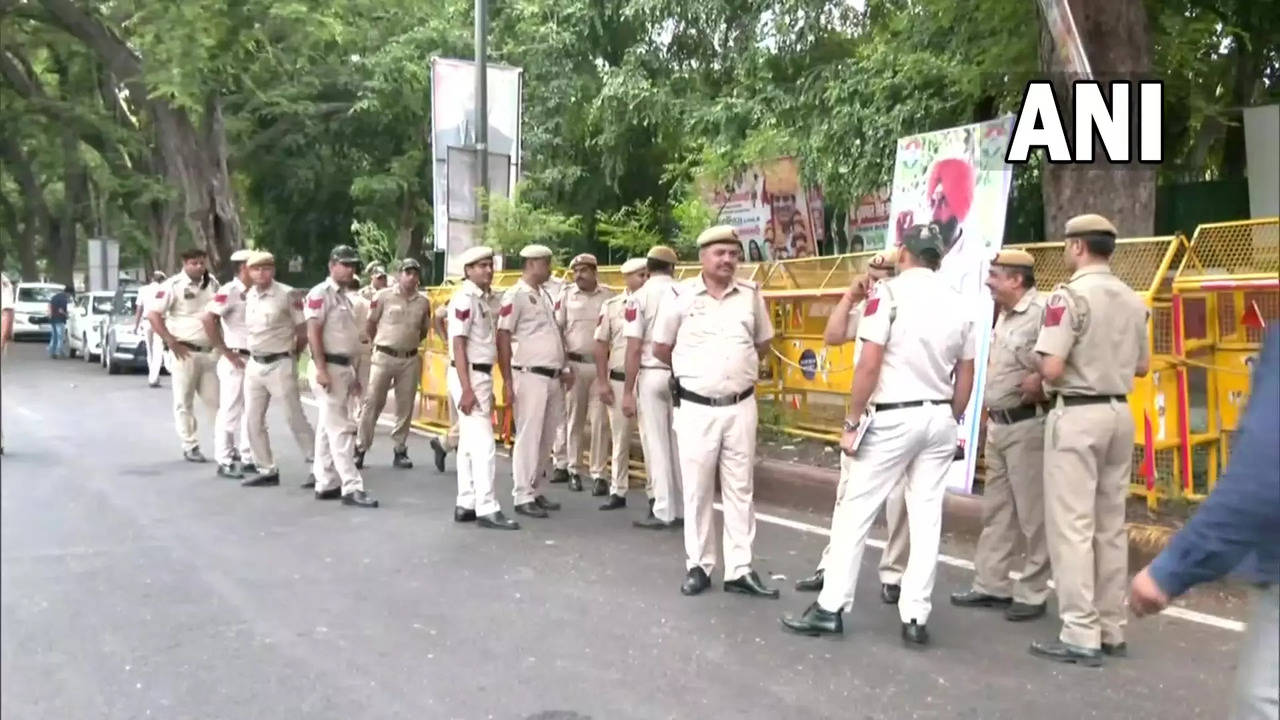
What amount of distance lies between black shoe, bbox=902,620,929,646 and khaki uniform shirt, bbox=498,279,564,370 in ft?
12.3

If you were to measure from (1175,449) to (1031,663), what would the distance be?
103 inches

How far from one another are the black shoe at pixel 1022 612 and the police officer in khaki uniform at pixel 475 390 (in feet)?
10.5

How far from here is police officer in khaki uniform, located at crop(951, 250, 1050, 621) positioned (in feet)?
17.7

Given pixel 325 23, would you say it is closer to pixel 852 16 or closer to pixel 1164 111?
pixel 852 16

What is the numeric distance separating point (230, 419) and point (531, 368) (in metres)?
2.98

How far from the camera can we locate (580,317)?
30.0 ft

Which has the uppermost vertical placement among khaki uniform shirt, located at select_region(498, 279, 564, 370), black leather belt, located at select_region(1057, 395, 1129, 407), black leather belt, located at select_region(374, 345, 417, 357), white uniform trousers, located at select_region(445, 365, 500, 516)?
khaki uniform shirt, located at select_region(498, 279, 564, 370)

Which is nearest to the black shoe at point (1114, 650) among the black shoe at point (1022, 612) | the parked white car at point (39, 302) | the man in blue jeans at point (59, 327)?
the black shoe at point (1022, 612)

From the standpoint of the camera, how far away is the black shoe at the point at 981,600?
5703mm

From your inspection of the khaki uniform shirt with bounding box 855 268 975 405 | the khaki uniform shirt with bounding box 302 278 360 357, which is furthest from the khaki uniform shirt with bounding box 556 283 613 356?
the khaki uniform shirt with bounding box 855 268 975 405

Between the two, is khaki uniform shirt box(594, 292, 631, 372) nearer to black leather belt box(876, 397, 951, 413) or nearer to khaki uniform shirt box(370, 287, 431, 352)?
khaki uniform shirt box(370, 287, 431, 352)

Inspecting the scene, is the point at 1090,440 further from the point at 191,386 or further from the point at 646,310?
the point at 191,386

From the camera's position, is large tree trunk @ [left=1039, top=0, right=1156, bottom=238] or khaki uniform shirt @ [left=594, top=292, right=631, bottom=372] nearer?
large tree trunk @ [left=1039, top=0, right=1156, bottom=238]

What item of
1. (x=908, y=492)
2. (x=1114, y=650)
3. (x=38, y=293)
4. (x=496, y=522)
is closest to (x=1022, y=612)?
(x=1114, y=650)
